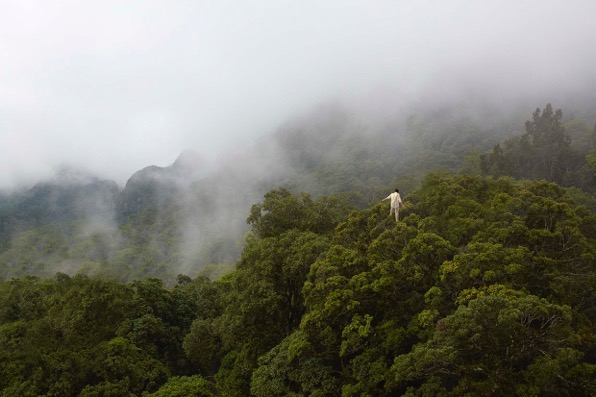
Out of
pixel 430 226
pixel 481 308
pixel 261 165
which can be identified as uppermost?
pixel 261 165

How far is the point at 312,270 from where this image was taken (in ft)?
65.5

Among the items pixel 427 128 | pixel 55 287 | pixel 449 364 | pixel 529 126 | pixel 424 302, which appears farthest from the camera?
pixel 427 128

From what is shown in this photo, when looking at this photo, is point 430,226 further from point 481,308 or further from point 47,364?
point 47,364

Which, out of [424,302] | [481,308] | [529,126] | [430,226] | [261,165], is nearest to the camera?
[481,308]

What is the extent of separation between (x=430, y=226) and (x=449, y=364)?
21.8 ft

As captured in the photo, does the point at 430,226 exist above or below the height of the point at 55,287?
below

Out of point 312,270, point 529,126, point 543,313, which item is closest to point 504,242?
point 543,313

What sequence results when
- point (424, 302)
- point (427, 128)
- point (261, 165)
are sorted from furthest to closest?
point (261, 165) → point (427, 128) → point (424, 302)

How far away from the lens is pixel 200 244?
10988 centimetres

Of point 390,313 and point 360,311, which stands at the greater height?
point 360,311

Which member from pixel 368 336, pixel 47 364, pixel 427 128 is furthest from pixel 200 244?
pixel 368 336

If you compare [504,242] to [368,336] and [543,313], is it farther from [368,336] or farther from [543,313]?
[368,336]

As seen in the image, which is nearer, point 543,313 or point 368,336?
point 543,313

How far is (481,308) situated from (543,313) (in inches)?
77.2
